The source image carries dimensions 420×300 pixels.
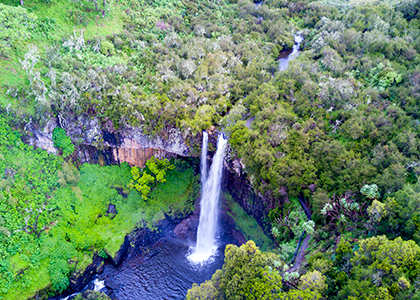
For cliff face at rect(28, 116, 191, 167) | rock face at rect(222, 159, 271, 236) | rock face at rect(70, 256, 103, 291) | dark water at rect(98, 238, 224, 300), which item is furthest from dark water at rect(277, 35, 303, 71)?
rock face at rect(70, 256, 103, 291)

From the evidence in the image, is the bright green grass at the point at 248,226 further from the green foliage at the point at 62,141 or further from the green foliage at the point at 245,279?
the green foliage at the point at 62,141

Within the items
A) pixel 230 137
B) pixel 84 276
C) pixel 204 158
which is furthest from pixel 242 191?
pixel 84 276

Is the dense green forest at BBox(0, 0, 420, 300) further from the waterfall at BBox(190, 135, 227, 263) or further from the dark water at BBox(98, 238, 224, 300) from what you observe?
the dark water at BBox(98, 238, 224, 300)

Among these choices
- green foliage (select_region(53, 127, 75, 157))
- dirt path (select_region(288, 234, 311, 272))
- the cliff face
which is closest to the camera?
dirt path (select_region(288, 234, 311, 272))

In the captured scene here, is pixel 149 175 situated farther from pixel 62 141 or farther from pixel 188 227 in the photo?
pixel 62 141

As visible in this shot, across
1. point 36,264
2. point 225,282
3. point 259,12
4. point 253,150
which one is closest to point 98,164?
point 36,264

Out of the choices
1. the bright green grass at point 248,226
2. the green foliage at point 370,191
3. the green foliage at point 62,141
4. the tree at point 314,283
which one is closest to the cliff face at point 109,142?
the green foliage at point 62,141

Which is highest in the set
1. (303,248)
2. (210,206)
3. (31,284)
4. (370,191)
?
(370,191)
